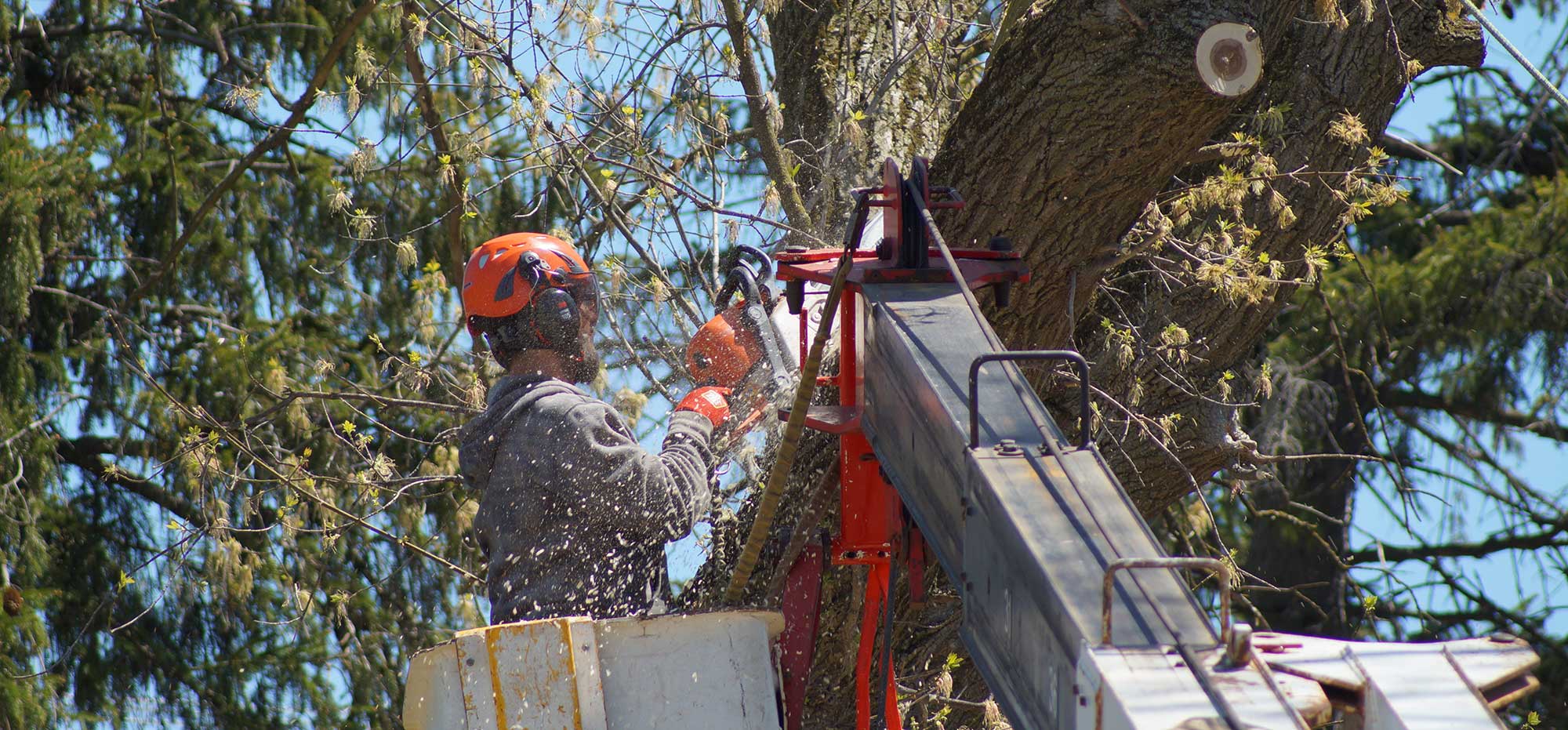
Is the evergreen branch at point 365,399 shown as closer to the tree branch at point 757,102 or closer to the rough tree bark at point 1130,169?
the tree branch at point 757,102

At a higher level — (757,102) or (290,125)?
(290,125)

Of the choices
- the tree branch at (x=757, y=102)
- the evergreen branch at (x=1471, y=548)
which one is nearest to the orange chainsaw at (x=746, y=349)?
the tree branch at (x=757, y=102)

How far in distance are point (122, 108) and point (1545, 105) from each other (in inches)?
380

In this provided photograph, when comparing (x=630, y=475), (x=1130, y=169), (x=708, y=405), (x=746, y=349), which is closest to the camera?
(x=630, y=475)

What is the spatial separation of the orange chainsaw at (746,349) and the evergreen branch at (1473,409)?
288 inches

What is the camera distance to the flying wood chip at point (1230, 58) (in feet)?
11.6

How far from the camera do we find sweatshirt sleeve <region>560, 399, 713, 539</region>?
3738 mm

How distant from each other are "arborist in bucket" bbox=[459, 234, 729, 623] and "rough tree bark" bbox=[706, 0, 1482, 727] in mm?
366

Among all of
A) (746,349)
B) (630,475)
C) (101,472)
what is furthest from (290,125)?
(630,475)

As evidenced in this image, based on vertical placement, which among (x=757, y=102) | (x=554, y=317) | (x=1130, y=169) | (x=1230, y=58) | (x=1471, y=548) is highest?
(x=757, y=102)

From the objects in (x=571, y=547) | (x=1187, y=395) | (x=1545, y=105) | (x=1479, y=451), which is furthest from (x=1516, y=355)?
(x=571, y=547)

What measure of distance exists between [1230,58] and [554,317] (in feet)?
6.13

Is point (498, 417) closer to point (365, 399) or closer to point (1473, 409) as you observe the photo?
point (365, 399)

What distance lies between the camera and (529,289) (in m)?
4.03
